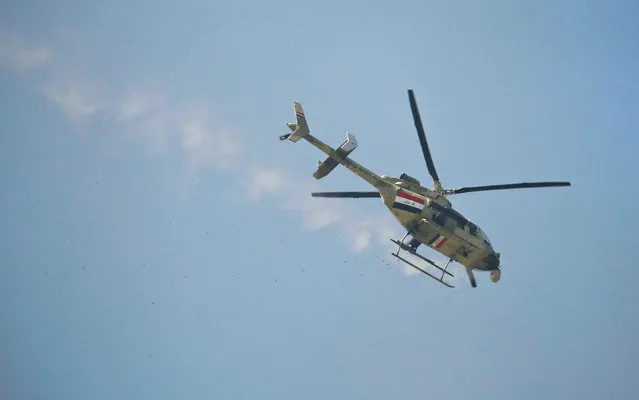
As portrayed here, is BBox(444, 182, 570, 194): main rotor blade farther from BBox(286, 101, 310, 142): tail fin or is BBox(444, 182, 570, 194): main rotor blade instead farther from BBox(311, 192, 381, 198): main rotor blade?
BBox(286, 101, 310, 142): tail fin

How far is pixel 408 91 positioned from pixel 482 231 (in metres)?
7.68

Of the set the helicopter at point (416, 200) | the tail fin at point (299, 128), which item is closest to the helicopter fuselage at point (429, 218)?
the helicopter at point (416, 200)

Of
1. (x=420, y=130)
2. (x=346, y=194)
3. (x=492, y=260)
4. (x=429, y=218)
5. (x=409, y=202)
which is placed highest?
(x=492, y=260)

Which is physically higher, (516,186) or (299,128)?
(516,186)

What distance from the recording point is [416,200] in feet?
65.9

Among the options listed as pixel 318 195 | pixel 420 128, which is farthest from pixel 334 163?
pixel 420 128

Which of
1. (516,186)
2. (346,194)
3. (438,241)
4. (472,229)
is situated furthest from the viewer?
(472,229)

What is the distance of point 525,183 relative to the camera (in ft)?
63.5

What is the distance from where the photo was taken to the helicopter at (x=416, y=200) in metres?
Answer: 19.8

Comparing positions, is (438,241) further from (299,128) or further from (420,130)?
(299,128)

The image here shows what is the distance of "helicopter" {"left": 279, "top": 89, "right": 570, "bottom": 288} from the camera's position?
19.8m

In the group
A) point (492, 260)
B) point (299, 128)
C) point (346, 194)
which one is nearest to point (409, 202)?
point (346, 194)

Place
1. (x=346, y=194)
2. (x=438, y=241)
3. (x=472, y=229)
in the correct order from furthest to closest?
(x=472, y=229), (x=346, y=194), (x=438, y=241)

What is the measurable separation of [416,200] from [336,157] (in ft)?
11.8
